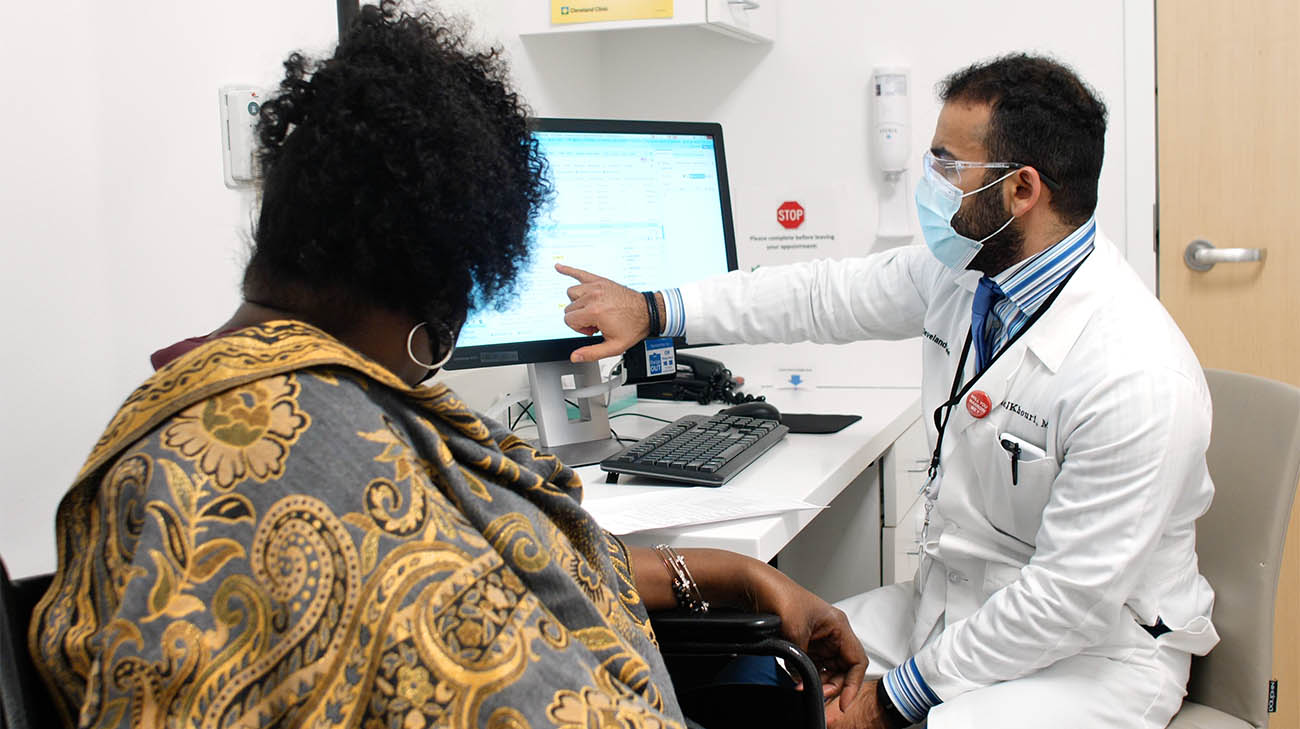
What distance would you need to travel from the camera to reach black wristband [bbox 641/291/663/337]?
68.7 inches

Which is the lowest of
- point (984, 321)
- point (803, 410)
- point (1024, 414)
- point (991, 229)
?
point (803, 410)

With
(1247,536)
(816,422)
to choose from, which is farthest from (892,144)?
(1247,536)

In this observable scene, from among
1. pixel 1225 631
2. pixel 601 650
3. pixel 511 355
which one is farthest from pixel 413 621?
pixel 1225 631

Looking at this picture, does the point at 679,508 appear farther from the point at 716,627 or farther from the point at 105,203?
the point at 105,203

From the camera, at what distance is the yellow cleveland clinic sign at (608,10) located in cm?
219

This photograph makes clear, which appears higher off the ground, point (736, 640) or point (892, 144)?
point (892, 144)

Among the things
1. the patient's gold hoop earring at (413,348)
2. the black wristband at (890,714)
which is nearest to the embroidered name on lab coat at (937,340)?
the black wristband at (890,714)

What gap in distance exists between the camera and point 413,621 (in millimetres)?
644

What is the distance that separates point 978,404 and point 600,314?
57cm

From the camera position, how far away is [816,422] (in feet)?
6.15

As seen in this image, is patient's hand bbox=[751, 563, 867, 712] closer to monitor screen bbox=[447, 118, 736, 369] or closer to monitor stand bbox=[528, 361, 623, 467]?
monitor stand bbox=[528, 361, 623, 467]

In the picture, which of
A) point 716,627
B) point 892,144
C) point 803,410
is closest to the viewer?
point 716,627

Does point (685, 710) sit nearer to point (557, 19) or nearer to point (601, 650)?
point (601, 650)

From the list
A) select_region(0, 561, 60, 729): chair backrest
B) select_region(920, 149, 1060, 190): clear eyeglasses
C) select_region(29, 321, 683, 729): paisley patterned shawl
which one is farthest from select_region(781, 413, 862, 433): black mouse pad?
select_region(0, 561, 60, 729): chair backrest
